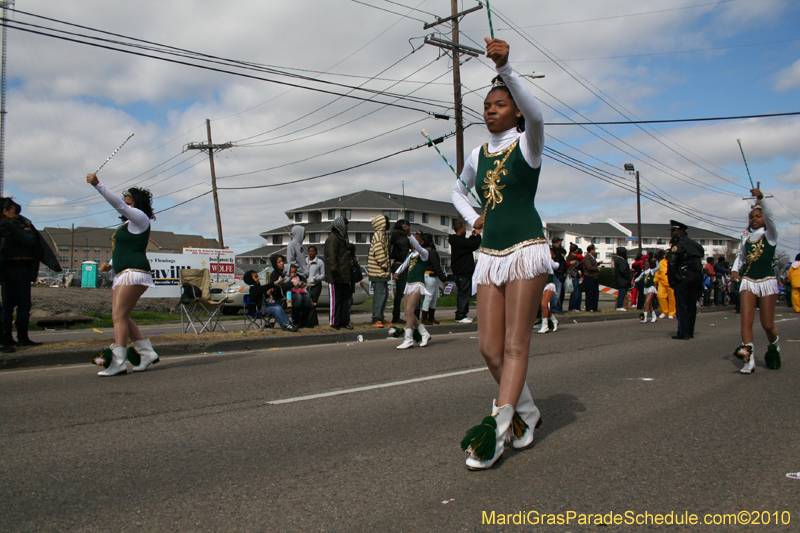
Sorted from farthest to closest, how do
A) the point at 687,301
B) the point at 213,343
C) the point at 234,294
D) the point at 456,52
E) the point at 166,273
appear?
the point at 456,52 < the point at 234,294 < the point at 166,273 < the point at 687,301 < the point at 213,343

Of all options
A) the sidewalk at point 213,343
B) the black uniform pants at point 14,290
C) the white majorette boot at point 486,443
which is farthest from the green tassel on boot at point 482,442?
the black uniform pants at point 14,290

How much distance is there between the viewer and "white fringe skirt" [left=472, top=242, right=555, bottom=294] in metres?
3.34

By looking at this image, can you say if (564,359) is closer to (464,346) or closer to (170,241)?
(464,346)

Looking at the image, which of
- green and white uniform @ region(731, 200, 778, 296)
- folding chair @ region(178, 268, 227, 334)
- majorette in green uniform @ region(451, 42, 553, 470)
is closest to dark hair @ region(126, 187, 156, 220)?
folding chair @ region(178, 268, 227, 334)

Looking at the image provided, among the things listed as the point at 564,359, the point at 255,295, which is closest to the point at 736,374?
the point at 564,359

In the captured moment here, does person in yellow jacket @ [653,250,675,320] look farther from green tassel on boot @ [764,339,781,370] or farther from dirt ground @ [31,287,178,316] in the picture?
dirt ground @ [31,287,178,316]

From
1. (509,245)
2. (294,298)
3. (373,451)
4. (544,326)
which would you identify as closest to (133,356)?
(373,451)

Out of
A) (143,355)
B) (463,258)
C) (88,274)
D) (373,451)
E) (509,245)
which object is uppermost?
(88,274)

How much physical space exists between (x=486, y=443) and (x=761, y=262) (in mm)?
5317

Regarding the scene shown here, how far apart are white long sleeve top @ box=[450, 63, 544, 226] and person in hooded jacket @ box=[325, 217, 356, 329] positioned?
665 centimetres

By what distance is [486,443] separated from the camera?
3.08 metres

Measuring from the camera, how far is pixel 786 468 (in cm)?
323

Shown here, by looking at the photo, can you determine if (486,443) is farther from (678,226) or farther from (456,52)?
Answer: (456,52)

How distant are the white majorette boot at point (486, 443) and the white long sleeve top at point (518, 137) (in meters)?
1.28
